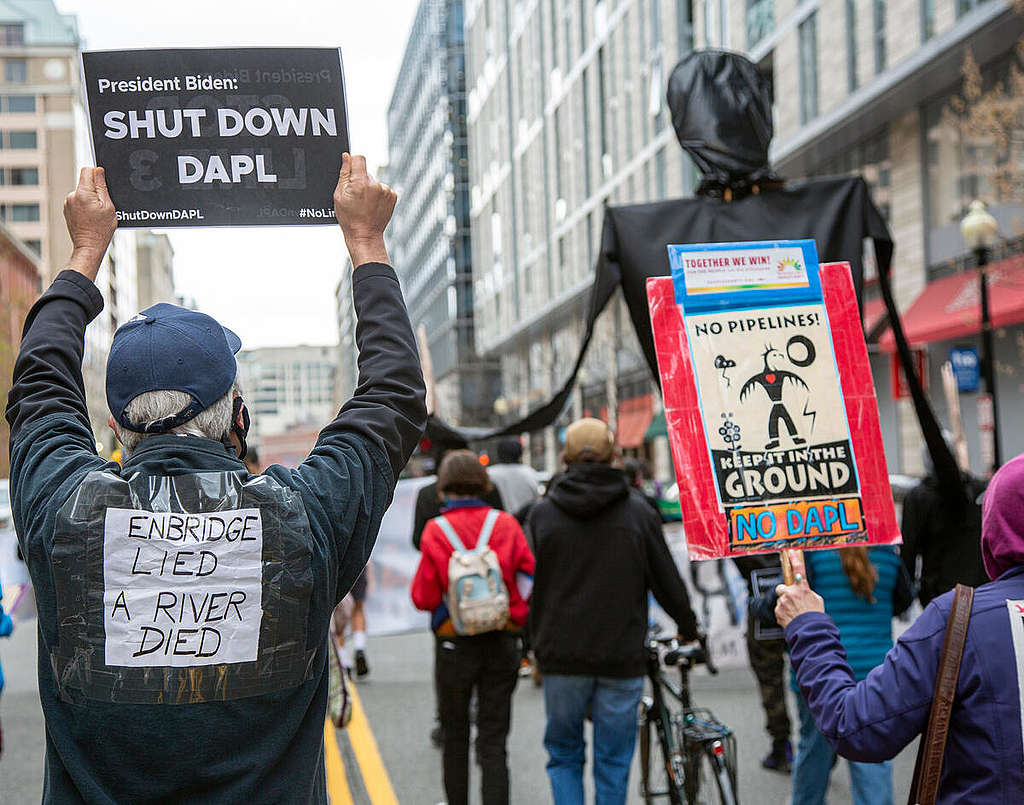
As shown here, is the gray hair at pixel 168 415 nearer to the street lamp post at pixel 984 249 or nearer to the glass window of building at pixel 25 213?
the street lamp post at pixel 984 249

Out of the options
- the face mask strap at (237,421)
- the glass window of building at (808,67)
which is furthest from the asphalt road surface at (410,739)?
the glass window of building at (808,67)

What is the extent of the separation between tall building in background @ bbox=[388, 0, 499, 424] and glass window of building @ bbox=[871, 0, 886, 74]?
54367 millimetres

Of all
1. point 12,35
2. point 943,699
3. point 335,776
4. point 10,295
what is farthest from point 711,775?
point 12,35

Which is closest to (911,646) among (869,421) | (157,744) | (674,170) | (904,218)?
(869,421)

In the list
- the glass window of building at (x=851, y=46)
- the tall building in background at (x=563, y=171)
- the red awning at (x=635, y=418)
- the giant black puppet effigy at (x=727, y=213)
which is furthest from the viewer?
the red awning at (x=635, y=418)

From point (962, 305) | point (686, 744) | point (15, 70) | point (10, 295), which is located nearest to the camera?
point (686, 744)

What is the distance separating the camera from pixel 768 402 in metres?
3.46

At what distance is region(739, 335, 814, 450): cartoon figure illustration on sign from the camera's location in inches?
136

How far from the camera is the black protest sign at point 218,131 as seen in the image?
8.39ft

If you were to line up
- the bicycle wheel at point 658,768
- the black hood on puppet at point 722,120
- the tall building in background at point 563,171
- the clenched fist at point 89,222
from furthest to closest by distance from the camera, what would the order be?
1. the tall building in background at point 563,171
2. the bicycle wheel at point 658,768
3. the black hood on puppet at point 722,120
4. the clenched fist at point 89,222

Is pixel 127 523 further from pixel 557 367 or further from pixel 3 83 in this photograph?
pixel 3 83

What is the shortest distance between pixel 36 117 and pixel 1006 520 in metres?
91.7

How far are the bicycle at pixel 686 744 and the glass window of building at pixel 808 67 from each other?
21.9 meters

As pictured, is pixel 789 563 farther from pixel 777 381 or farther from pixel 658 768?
pixel 658 768
